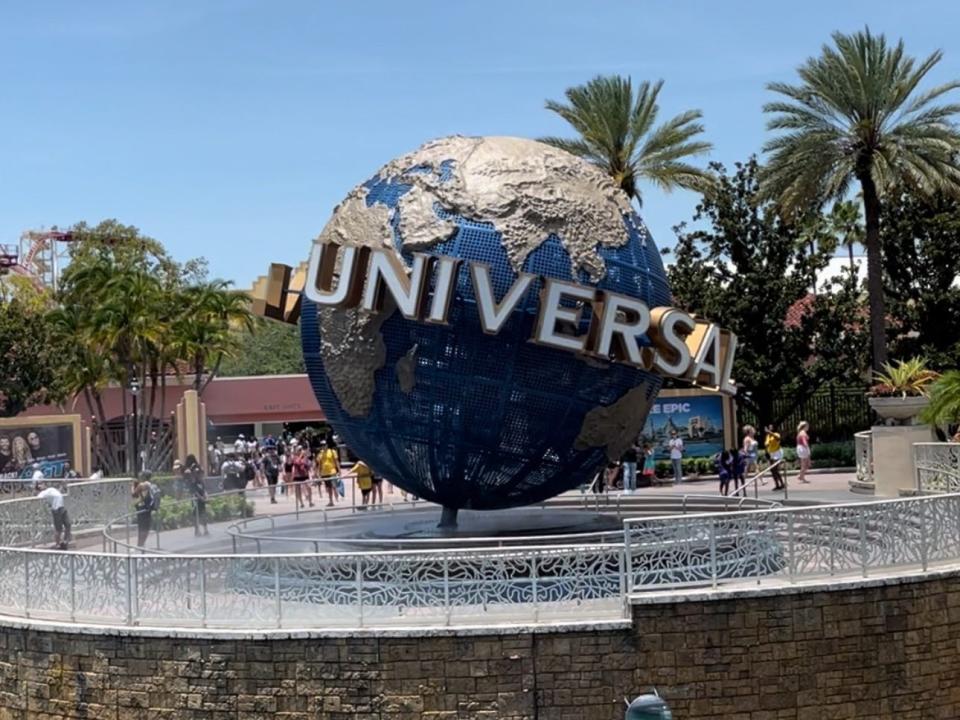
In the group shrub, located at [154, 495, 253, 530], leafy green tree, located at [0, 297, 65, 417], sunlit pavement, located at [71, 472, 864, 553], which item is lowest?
sunlit pavement, located at [71, 472, 864, 553]

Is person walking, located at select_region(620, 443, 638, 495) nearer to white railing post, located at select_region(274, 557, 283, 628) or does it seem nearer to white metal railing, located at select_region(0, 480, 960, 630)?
white metal railing, located at select_region(0, 480, 960, 630)

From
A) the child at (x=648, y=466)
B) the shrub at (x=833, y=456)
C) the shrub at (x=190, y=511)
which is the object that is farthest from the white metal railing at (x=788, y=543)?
the shrub at (x=833, y=456)

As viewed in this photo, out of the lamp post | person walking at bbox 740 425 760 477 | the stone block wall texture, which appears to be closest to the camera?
the stone block wall texture

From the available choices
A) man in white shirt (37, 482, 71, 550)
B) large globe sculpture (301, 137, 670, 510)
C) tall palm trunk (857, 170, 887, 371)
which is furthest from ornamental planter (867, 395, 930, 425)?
man in white shirt (37, 482, 71, 550)

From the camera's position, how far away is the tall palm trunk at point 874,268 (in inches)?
1176

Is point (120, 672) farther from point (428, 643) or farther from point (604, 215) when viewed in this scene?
point (604, 215)

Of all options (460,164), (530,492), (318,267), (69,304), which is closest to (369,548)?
(530,492)

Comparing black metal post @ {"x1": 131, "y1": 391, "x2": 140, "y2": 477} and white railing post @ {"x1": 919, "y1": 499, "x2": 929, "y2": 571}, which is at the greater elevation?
black metal post @ {"x1": 131, "y1": 391, "x2": 140, "y2": 477}

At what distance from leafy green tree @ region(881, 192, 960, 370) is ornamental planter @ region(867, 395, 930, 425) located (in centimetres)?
1201

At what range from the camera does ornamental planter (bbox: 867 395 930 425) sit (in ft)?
75.6

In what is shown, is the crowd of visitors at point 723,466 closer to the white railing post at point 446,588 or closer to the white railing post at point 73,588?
the white railing post at point 446,588

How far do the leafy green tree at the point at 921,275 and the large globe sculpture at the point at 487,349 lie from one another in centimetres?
2304

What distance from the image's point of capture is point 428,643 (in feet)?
35.1

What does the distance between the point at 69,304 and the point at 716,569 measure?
34.3 m
